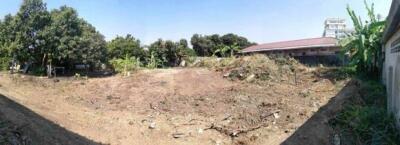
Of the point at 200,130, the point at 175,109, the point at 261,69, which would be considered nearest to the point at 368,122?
the point at 200,130

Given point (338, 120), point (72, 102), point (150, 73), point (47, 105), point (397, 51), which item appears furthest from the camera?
point (150, 73)

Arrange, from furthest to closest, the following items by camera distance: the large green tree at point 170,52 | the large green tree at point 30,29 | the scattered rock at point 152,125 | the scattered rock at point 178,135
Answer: the large green tree at point 170,52 < the large green tree at point 30,29 < the scattered rock at point 152,125 < the scattered rock at point 178,135

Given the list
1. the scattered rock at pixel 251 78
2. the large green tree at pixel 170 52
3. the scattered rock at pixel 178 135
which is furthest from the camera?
the large green tree at pixel 170 52

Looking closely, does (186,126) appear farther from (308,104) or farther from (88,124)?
(308,104)

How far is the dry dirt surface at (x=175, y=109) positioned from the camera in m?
10.2

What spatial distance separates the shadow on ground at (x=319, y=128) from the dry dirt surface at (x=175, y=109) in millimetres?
21

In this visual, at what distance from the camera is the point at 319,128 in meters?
10.2

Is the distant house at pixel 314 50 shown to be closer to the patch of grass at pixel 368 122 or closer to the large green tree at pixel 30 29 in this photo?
the patch of grass at pixel 368 122

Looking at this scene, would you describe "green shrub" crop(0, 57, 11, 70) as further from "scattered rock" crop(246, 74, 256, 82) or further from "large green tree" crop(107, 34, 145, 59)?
"scattered rock" crop(246, 74, 256, 82)

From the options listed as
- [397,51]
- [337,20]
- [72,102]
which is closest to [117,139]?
[72,102]

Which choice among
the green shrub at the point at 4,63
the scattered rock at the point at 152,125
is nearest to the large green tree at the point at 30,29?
the green shrub at the point at 4,63

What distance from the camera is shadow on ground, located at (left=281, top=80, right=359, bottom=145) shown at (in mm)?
9844

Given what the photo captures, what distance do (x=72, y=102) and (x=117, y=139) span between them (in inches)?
197

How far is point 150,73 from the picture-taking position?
62.8 ft
